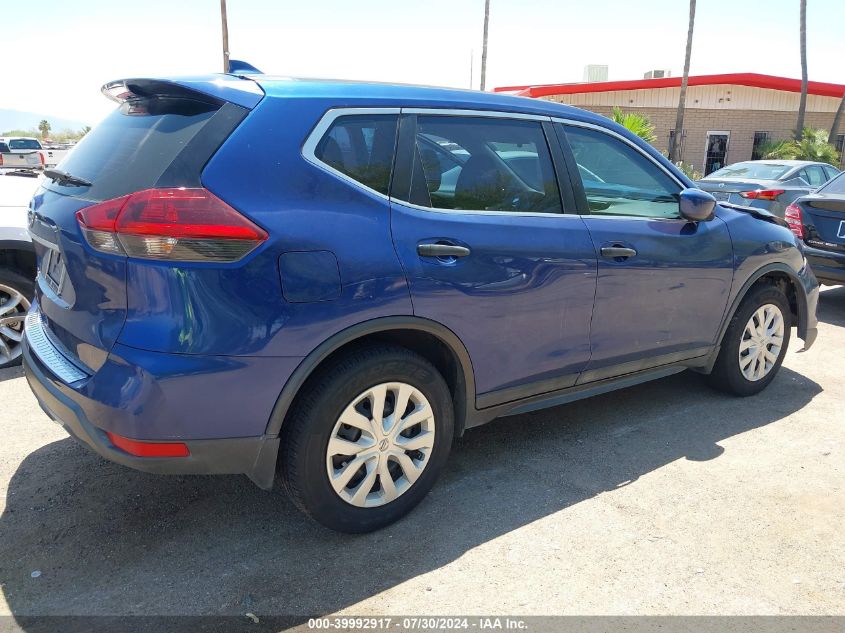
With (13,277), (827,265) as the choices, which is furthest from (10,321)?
(827,265)

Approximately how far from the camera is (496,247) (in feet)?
10.3

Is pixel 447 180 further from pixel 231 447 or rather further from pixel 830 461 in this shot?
pixel 830 461

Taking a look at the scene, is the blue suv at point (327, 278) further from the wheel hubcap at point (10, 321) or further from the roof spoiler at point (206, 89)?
the wheel hubcap at point (10, 321)

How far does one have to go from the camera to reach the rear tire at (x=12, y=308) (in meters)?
4.76

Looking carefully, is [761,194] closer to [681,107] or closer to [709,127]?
[681,107]

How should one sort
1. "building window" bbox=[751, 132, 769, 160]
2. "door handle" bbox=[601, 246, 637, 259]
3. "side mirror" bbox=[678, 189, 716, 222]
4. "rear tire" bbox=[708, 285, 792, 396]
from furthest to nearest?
"building window" bbox=[751, 132, 769, 160] < "rear tire" bbox=[708, 285, 792, 396] < "side mirror" bbox=[678, 189, 716, 222] < "door handle" bbox=[601, 246, 637, 259]

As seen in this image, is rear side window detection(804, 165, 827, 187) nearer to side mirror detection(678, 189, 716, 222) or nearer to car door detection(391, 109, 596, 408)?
side mirror detection(678, 189, 716, 222)

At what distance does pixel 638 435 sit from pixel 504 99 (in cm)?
206

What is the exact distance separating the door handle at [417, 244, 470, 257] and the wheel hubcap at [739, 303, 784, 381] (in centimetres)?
246

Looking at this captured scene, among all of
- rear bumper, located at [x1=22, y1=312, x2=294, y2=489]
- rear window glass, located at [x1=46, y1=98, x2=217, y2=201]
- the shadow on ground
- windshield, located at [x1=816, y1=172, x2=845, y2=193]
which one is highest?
rear window glass, located at [x1=46, y1=98, x2=217, y2=201]

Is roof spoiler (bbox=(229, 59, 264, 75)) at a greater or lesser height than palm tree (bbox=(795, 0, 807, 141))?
lesser

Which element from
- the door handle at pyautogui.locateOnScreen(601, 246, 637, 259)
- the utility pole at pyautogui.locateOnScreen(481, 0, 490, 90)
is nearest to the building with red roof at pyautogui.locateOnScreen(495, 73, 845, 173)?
the utility pole at pyautogui.locateOnScreen(481, 0, 490, 90)

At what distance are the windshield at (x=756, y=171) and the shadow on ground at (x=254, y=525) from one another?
336 inches

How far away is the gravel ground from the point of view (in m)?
2.66
